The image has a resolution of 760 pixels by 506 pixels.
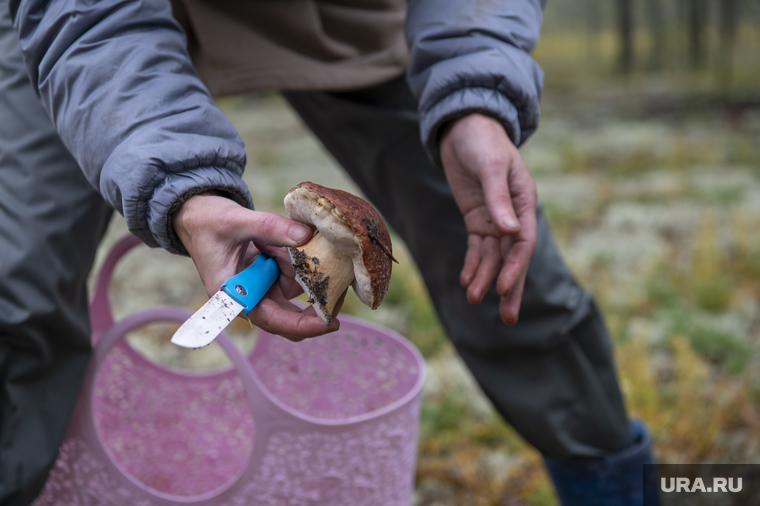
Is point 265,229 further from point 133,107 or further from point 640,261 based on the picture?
point 640,261

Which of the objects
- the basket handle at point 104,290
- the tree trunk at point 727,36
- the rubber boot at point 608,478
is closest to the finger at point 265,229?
the basket handle at point 104,290

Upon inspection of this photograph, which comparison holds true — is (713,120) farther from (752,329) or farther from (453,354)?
(453,354)

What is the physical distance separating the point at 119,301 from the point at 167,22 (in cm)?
213

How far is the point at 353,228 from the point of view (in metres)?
0.66

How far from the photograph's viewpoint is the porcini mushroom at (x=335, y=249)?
2.20 ft

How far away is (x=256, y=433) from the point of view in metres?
1.00

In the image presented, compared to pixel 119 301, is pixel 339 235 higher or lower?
higher

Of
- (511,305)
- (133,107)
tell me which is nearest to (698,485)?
(511,305)

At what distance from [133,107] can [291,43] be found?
0.49 meters

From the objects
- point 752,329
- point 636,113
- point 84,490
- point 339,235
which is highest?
point 339,235

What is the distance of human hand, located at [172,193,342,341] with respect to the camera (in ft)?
2.21

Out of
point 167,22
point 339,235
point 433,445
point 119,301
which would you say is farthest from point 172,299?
point 339,235

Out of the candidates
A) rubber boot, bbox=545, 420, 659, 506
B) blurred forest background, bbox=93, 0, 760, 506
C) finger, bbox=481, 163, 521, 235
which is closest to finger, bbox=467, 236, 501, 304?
finger, bbox=481, 163, 521, 235

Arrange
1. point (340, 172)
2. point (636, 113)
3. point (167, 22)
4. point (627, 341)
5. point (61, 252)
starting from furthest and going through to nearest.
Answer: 1. point (636, 113)
2. point (340, 172)
3. point (627, 341)
4. point (61, 252)
5. point (167, 22)
